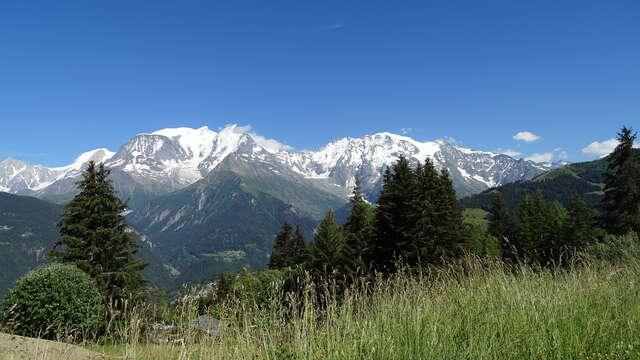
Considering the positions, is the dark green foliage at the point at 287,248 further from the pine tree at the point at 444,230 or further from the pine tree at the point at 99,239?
the pine tree at the point at 99,239

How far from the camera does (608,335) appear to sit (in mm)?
4773

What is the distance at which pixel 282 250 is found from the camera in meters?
85.3

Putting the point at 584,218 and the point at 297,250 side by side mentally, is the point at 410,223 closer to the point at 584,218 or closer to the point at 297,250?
the point at 584,218

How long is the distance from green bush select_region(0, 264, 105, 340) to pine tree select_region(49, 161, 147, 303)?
34.7ft

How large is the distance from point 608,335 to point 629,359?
29.9 inches

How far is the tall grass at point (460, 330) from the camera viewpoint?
436 centimetres

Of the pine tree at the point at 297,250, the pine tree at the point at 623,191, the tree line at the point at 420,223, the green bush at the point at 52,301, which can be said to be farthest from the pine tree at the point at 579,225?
the green bush at the point at 52,301

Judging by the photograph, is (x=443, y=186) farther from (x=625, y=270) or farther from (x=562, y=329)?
(x=562, y=329)

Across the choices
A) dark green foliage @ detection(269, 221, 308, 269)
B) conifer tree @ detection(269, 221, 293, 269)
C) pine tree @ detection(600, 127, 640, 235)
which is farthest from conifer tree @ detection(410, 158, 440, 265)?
conifer tree @ detection(269, 221, 293, 269)

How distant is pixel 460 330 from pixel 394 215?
37.1 meters

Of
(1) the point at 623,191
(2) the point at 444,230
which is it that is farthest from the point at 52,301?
(1) the point at 623,191

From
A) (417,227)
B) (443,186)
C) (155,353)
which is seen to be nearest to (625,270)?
(155,353)

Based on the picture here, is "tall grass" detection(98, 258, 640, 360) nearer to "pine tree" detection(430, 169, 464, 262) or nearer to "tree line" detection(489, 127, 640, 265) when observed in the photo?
"tree line" detection(489, 127, 640, 265)

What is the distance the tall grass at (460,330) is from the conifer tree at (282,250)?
7796 centimetres
